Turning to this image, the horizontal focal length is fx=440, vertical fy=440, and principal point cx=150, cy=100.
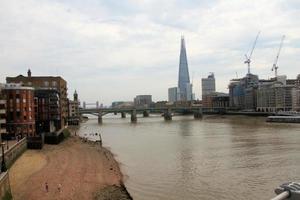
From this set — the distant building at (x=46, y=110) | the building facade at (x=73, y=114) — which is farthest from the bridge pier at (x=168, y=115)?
the distant building at (x=46, y=110)

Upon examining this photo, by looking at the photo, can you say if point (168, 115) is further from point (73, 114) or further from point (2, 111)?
point (2, 111)

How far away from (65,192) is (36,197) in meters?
2.55

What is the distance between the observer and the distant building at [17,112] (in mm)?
64875

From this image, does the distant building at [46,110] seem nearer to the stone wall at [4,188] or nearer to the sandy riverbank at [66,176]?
the sandy riverbank at [66,176]

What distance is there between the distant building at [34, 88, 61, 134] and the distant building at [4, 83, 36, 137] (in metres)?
11.5

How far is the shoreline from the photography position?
106ft

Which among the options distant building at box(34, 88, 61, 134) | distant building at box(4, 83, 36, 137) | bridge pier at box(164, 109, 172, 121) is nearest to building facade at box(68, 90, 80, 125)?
bridge pier at box(164, 109, 172, 121)

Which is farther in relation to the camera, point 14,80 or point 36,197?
point 14,80

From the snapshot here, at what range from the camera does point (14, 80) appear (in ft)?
332

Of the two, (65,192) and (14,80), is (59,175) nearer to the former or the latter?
(65,192)

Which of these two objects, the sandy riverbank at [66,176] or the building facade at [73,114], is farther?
the building facade at [73,114]

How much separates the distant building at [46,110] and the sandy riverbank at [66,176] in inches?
917

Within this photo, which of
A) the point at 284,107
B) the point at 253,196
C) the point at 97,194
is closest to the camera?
the point at 253,196

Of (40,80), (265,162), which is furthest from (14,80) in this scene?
(265,162)
